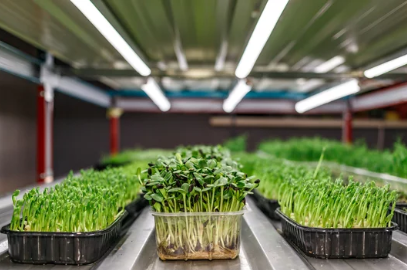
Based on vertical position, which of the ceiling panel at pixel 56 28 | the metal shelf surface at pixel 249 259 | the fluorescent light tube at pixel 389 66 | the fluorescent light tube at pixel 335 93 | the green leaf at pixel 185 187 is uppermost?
the ceiling panel at pixel 56 28

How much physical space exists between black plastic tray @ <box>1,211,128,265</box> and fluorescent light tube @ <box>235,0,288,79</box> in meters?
1.44

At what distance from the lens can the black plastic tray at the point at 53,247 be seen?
1.38 metres

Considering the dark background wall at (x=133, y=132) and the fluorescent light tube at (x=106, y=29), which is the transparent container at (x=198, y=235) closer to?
the fluorescent light tube at (x=106, y=29)

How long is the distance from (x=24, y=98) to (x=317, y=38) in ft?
14.9

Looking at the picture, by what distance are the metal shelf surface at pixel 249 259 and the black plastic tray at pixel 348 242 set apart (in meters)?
0.03

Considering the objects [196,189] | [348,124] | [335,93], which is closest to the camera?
[196,189]

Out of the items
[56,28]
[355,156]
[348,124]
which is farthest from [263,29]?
[348,124]

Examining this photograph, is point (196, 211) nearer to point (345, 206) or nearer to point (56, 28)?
point (345, 206)

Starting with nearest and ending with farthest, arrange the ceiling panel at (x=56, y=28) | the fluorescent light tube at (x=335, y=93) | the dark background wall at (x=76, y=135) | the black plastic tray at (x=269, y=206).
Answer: the black plastic tray at (x=269, y=206) → the ceiling panel at (x=56, y=28) → the fluorescent light tube at (x=335, y=93) → the dark background wall at (x=76, y=135)

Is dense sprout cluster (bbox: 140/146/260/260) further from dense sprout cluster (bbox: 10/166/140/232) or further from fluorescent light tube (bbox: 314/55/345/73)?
fluorescent light tube (bbox: 314/55/345/73)

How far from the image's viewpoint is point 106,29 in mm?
2418

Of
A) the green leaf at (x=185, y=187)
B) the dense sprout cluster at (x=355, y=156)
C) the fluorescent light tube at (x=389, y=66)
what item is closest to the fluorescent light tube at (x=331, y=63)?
the fluorescent light tube at (x=389, y=66)

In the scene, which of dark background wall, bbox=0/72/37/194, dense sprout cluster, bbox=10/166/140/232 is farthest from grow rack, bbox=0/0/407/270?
dark background wall, bbox=0/72/37/194

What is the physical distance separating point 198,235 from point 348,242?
62cm
